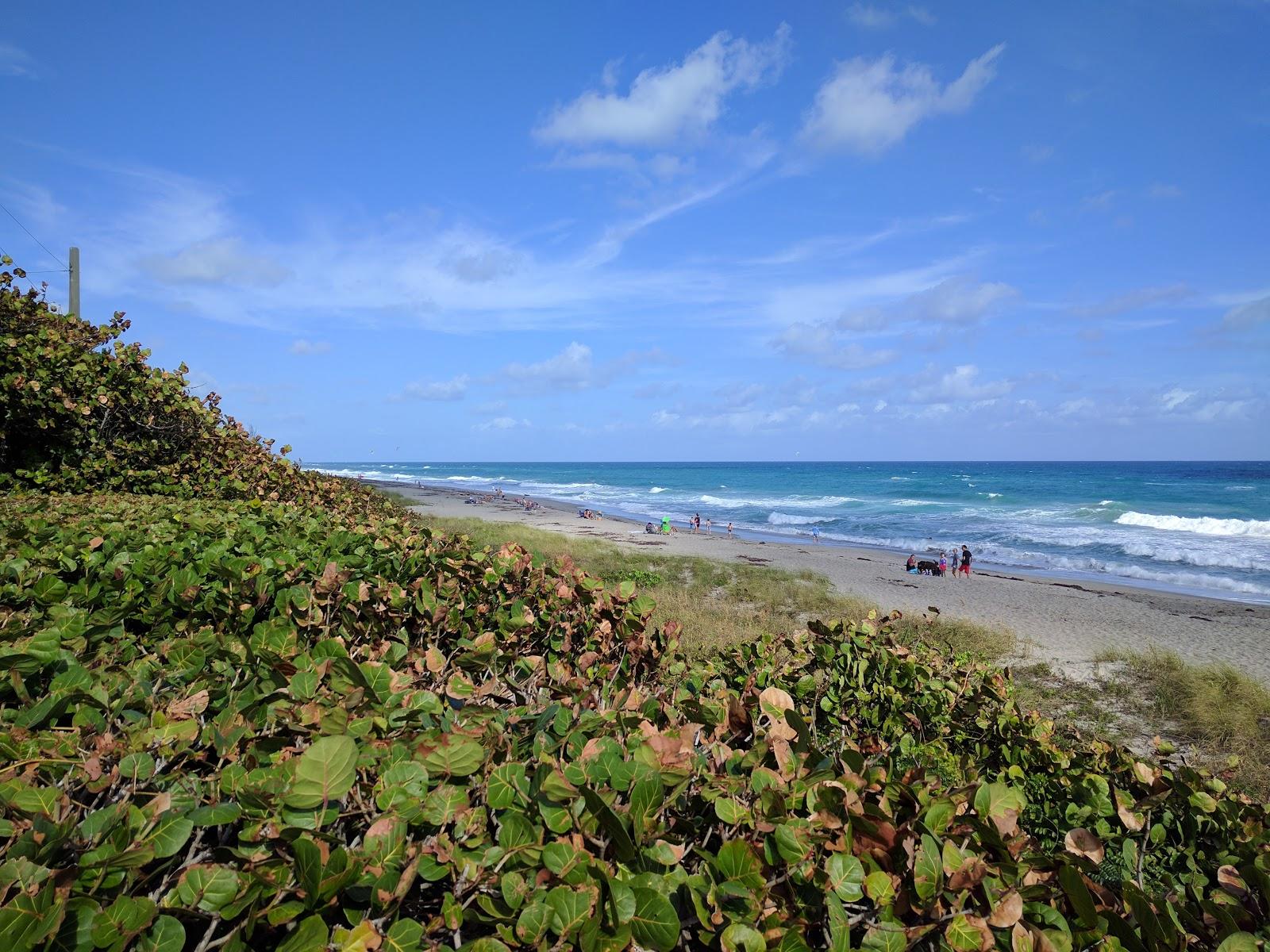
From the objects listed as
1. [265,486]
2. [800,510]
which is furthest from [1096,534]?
[265,486]

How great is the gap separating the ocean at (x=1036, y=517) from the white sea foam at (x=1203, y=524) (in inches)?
3.4

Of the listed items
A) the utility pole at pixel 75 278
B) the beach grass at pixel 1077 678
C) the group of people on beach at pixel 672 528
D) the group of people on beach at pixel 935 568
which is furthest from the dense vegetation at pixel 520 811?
the group of people on beach at pixel 672 528

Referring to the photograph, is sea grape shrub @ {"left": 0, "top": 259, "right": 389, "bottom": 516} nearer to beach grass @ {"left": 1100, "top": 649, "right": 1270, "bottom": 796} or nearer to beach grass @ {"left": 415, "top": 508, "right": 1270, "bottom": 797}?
beach grass @ {"left": 415, "top": 508, "right": 1270, "bottom": 797}

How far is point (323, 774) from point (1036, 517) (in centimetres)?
5709

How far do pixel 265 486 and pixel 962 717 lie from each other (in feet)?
23.2

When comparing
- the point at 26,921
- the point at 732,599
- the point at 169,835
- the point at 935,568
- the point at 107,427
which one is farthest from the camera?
the point at 935,568

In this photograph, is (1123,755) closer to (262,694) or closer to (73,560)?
(262,694)

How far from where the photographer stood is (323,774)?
119cm

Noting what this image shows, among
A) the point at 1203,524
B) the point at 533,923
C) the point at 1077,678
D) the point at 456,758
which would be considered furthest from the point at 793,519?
the point at 533,923

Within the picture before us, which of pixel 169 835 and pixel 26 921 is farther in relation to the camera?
pixel 169 835

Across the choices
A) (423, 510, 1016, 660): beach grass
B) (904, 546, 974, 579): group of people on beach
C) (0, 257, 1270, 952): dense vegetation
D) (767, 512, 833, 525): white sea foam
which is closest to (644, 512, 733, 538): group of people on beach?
(767, 512, 833, 525): white sea foam

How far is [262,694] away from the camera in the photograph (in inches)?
70.7

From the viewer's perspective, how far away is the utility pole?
40.6 ft

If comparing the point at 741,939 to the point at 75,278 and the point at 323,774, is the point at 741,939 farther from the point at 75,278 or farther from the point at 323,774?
the point at 75,278
